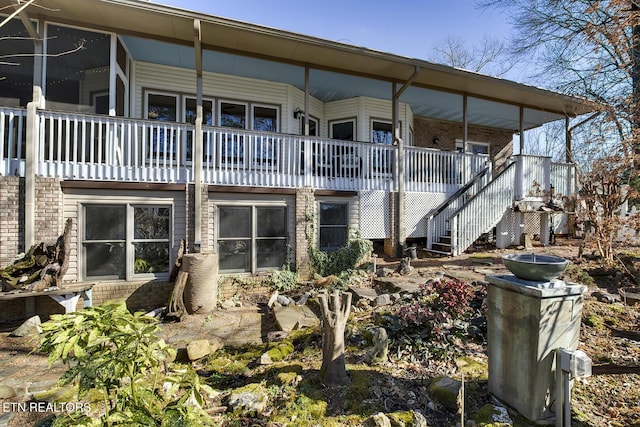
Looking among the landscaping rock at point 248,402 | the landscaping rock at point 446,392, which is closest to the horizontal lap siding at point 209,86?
the landscaping rock at point 248,402

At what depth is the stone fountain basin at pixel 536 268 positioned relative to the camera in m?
2.81

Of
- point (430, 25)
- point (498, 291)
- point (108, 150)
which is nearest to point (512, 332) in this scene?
point (498, 291)

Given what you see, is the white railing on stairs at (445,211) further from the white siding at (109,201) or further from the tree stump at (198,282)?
the white siding at (109,201)

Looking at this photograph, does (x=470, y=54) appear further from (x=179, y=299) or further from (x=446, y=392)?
(x=446, y=392)

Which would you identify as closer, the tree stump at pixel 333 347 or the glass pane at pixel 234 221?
the tree stump at pixel 333 347

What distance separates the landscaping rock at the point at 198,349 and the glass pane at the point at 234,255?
2.81m

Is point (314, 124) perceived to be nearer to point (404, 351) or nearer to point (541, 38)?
point (404, 351)

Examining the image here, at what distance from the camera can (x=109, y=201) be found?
6.40 m

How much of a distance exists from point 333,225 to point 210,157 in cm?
385

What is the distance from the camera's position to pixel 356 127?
431 inches

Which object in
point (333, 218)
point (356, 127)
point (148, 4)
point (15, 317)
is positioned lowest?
point (15, 317)

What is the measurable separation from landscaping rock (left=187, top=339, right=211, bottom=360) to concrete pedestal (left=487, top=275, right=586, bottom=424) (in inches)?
147

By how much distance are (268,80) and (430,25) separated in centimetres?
651

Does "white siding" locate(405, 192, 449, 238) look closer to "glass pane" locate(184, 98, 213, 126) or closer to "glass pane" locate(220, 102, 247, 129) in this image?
"glass pane" locate(220, 102, 247, 129)
